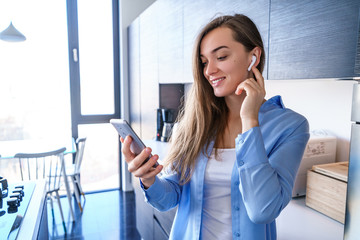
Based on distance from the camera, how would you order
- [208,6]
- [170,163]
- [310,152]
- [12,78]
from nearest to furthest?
[170,163] < [310,152] < [208,6] < [12,78]

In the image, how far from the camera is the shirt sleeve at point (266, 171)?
79cm

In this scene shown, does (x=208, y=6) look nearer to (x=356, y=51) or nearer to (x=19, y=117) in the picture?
(x=356, y=51)

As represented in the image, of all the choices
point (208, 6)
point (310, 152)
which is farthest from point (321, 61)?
point (208, 6)

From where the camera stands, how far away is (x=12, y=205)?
1116 mm

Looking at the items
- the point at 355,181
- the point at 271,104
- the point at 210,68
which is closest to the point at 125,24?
the point at 210,68

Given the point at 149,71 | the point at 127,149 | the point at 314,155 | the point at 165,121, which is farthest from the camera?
the point at 149,71

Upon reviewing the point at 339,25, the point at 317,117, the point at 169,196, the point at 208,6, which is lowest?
the point at 169,196

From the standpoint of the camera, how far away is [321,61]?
1.02m

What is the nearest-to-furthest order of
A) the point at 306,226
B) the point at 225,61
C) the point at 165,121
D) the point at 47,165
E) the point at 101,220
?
the point at 225,61 < the point at 306,226 < the point at 165,121 < the point at 101,220 < the point at 47,165

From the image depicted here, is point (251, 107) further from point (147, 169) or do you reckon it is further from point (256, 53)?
point (147, 169)

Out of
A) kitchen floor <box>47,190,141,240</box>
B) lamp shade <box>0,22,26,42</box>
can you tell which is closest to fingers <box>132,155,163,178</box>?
kitchen floor <box>47,190,141,240</box>

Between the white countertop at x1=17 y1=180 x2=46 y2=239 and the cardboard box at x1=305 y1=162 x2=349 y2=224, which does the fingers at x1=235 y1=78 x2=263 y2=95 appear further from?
the white countertop at x1=17 y1=180 x2=46 y2=239

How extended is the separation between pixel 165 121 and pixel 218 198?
185 cm

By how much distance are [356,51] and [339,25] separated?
13cm
